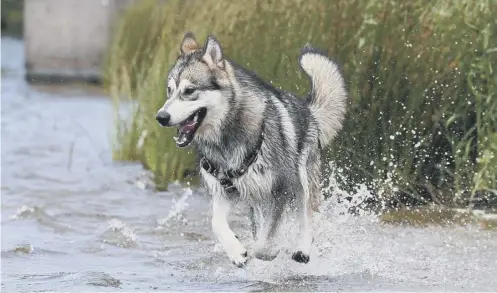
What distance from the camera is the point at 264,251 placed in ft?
20.6

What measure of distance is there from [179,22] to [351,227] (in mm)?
3699

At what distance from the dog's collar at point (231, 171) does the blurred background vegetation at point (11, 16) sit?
2432 centimetres

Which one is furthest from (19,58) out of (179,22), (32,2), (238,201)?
(238,201)

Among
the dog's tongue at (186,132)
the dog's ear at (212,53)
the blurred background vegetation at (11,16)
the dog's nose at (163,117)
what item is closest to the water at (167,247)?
the dog's tongue at (186,132)

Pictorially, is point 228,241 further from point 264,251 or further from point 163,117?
point 163,117

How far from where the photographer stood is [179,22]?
34.2 feet

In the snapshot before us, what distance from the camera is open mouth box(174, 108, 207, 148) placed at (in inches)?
230

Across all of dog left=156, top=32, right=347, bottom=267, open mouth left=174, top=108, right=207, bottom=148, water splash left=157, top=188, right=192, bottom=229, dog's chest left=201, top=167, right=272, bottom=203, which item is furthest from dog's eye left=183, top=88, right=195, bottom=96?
water splash left=157, top=188, right=192, bottom=229

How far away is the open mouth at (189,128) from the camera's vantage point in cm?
583

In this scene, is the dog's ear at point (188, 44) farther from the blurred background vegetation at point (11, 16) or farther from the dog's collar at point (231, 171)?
the blurred background vegetation at point (11, 16)

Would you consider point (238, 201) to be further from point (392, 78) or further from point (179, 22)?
point (179, 22)

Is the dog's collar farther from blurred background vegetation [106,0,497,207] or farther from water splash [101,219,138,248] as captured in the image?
blurred background vegetation [106,0,497,207]

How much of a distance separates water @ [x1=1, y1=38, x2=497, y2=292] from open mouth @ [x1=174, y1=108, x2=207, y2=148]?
84 centimetres

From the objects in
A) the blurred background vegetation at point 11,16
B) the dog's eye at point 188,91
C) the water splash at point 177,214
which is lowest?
the blurred background vegetation at point 11,16
